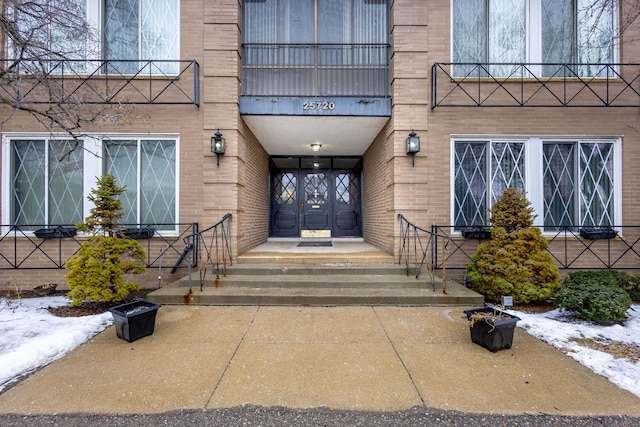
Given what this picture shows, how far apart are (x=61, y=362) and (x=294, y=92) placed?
5.80 meters

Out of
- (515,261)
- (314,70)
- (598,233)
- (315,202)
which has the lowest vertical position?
(515,261)

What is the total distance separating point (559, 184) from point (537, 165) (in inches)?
26.1

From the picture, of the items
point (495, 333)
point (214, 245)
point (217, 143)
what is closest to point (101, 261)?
point (214, 245)

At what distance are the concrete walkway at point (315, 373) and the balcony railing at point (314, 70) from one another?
Result: 483cm

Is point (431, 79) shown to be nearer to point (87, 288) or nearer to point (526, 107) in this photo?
point (526, 107)

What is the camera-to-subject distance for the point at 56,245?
5.87 metres

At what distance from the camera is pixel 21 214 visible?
5.97m

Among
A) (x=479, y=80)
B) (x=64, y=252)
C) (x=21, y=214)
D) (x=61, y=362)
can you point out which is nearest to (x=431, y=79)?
(x=479, y=80)

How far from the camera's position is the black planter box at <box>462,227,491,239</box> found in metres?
5.82

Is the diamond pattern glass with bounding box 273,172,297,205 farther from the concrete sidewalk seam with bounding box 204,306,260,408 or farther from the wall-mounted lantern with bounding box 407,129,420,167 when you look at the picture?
the concrete sidewalk seam with bounding box 204,306,260,408

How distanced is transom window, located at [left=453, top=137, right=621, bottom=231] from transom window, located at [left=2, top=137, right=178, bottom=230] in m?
6.15

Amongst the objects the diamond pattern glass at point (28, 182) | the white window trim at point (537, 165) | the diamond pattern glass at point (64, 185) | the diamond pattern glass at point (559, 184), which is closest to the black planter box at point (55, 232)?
the diamond pattern glass at point (64, 185)

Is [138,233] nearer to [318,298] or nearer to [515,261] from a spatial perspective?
[318,298]

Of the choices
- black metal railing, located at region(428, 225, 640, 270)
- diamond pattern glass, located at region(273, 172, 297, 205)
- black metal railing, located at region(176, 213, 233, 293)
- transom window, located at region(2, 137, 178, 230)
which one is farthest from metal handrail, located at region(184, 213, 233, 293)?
black metal railing, located at region(428, 225, 640, 270)
